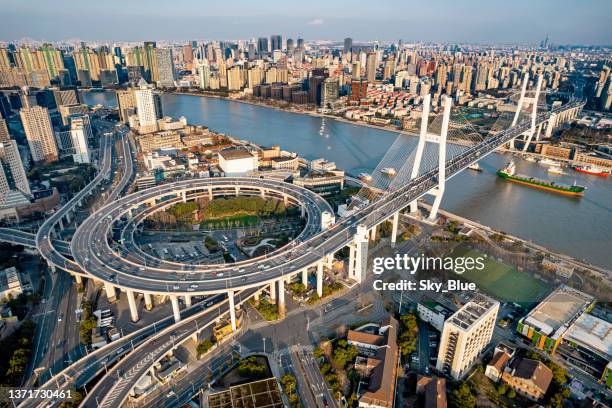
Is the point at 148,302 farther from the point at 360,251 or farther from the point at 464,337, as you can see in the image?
the point at 464,337

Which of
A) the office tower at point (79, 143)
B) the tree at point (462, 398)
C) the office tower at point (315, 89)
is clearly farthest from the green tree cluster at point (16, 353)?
the office tower at point (315, 89)

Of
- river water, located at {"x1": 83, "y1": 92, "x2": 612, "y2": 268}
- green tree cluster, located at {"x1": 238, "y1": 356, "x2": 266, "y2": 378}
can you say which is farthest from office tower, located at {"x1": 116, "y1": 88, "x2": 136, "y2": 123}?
green tree cluster, located at {"x1": 238, "y1": 356, "x2": 266, "y2": 378}

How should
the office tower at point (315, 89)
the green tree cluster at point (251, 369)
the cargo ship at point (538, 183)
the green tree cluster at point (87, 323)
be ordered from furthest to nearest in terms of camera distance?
the office tower at point (315, 89), the cargo ship at point (538, 183), the green tree cluster at point (87, 323), the green tree cluster at point (251, 369)

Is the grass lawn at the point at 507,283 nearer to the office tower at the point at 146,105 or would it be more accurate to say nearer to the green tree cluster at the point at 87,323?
the green tree cluster at the point at 87,323

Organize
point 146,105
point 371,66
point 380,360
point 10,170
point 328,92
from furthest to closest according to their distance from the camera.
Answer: point 371,66 → point 328,92 → point 146,105 → point 10,170 → point 380,360

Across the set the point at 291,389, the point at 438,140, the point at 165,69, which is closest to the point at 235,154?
the point at 438,140

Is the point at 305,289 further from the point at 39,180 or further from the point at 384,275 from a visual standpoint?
the point at 39,180
